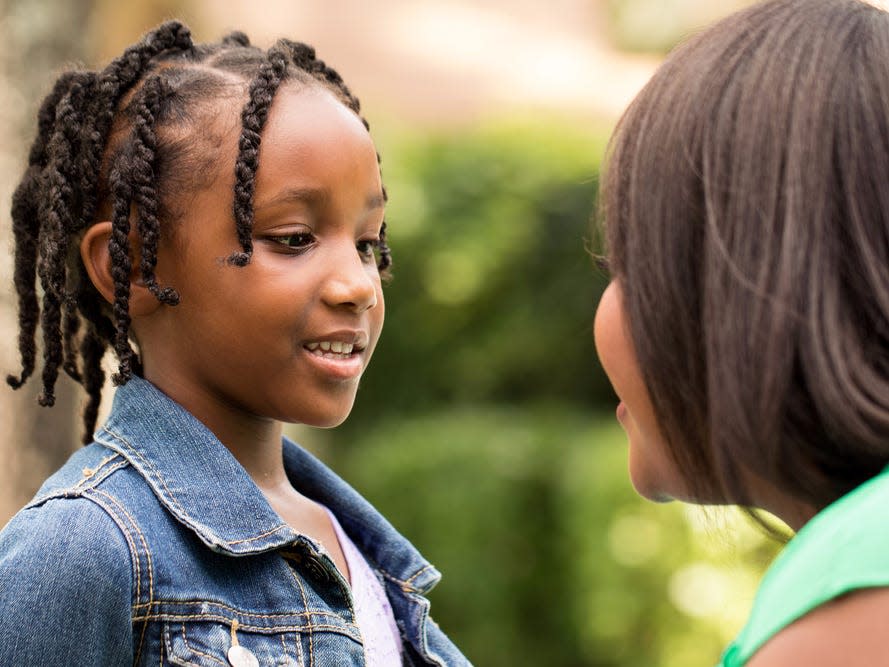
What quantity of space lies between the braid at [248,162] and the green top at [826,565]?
110cm

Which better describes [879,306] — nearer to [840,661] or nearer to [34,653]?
[840,661]

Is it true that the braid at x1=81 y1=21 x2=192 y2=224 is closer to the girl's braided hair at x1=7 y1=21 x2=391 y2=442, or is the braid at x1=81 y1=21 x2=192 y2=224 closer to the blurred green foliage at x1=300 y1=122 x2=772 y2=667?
the girl's braided hair at x1=7 y1=21 x2=391 y2=442

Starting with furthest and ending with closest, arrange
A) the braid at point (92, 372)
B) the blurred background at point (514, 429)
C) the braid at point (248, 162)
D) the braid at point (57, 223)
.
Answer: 1. the blurred background at point (514, 429)
2. the braid at point (92, 372)
3. the braid at point (57, 223)
4. the braid at point (248, 162)

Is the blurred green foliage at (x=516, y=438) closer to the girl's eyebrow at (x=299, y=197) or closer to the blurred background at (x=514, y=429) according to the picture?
the blurred background at (x=514, y=429)

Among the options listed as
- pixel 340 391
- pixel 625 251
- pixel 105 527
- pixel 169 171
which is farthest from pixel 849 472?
pixel 169 171

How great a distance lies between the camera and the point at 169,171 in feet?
7.04

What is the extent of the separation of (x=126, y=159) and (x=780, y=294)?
4.10 ft

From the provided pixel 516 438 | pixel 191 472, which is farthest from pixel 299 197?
pixel 516 438

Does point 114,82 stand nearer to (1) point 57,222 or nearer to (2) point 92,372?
(1) point 57,222

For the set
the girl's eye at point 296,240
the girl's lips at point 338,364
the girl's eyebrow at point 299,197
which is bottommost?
the girl's lips at point 338,364

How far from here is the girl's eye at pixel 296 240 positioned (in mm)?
2125

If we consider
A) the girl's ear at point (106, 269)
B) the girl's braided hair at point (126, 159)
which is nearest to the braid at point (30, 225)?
the girl's braided hair at point (126, 159)

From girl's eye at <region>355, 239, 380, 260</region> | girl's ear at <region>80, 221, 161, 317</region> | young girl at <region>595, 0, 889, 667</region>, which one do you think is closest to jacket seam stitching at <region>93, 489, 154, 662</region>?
girl's ear at <region>80, 221, 161, 317</region>

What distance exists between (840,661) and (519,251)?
5280 millimetres
